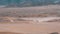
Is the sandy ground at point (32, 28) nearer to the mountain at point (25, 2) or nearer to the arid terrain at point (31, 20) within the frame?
the arid terrain at point (31, 20)

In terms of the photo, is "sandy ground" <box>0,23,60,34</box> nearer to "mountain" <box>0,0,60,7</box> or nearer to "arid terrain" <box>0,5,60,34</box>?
"arid terrain" <box>0,5,60,34</box>

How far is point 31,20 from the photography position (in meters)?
0.88

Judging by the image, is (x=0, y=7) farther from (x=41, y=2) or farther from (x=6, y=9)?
(x=41, y=2)

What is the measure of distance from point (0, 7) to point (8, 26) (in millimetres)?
149

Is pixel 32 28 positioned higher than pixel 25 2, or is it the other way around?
pixel 25 2

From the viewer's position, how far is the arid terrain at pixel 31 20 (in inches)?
33.9

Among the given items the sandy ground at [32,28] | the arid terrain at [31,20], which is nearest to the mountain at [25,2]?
the arid terrain at [31,20]

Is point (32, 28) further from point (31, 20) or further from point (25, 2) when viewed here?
point (25, 2)

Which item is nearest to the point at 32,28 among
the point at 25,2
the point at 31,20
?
the point at 31,20

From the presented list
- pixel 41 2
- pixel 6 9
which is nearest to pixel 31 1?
pixel 41 2

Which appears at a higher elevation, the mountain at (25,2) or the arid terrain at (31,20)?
the mountain at (25,2)

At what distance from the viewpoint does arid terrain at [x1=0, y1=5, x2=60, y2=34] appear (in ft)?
2.83

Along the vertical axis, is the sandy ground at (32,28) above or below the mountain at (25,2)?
below

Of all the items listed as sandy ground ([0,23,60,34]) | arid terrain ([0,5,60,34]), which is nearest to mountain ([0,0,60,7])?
arid terrain ([0,5,60,34])
